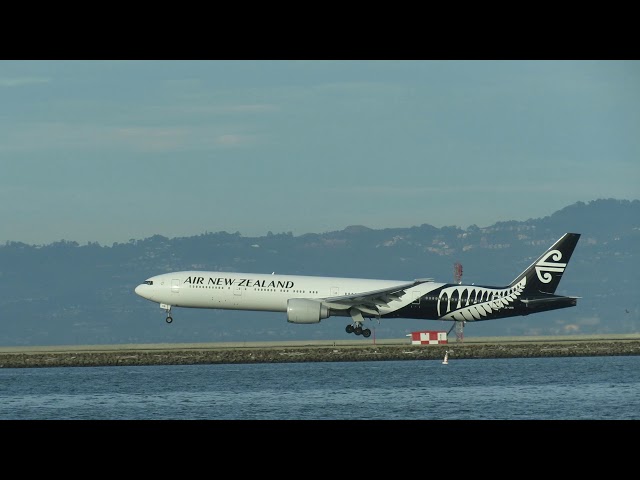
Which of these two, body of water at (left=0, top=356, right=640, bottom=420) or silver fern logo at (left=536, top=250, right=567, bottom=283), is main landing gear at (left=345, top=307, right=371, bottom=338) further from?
silver fern logo at (left=536, top=250, right=567, bottom=283)

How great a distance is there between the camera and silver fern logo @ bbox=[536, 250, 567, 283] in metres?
83.4

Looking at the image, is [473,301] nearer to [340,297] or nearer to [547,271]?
[547,271]

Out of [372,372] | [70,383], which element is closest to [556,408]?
[372,372]

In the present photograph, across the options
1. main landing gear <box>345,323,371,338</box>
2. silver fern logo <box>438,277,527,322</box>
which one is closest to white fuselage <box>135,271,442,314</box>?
silver fern logo <box>438,277,527,322</box>

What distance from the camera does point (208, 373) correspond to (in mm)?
68875

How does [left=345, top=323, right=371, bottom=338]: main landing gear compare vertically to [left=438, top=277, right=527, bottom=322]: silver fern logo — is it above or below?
below

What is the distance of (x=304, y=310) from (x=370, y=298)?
193 inches

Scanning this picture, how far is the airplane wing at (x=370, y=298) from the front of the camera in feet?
250

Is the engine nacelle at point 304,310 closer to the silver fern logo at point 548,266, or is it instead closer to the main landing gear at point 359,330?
the main landing gear at point 359,330

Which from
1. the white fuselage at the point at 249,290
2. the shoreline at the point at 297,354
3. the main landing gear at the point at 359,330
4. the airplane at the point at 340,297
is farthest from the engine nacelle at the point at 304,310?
the main landing gear at the point at 359,330

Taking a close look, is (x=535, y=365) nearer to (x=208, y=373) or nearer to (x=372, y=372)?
(x=372, y=372)

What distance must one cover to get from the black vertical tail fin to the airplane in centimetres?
73

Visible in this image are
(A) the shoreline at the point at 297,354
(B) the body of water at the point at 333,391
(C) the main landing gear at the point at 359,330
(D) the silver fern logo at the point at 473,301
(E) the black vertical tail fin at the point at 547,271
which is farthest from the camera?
(E) the black vertical tail fin at the point at 547,271
